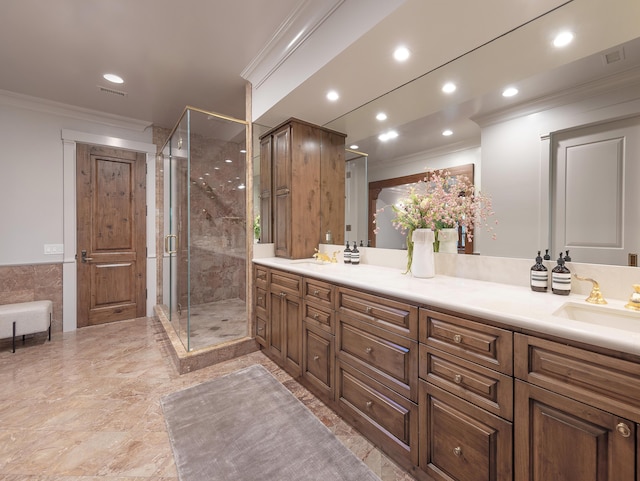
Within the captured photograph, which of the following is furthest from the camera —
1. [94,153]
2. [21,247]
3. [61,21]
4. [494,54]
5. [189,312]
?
[94,153]

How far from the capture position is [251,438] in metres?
1.69

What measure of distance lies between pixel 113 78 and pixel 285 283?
2.73m

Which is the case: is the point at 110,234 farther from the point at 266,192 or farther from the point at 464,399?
the point at 464,399

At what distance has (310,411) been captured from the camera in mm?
1934

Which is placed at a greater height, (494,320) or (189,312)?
(494,320)

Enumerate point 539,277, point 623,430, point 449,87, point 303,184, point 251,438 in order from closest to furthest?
point 623,430
point 539,277
point 251,438
point 449,87
point 303,184

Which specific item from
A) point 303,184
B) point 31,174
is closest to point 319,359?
point 303,184

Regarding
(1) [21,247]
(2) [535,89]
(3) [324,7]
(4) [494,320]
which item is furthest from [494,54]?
(1) [21,247]

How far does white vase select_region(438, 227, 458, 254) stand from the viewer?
72.9 inches

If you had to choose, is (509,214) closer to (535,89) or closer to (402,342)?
(535,89)

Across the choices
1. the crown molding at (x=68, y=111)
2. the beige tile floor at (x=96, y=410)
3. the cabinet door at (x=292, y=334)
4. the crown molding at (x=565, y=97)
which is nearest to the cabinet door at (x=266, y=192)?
the cabinet door at (x=292, y=334)

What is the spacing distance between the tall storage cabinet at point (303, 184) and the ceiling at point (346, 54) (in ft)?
0.55

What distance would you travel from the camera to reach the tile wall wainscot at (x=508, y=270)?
1259 mm

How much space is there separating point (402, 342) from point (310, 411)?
995mm
